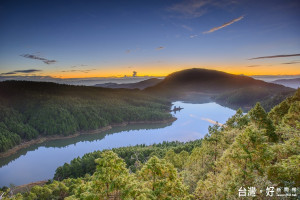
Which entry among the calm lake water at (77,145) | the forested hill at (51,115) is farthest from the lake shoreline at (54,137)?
the calm lake water at (77,145)

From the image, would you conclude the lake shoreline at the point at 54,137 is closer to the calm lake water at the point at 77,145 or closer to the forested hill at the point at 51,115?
the forested hill at the point at 51,115

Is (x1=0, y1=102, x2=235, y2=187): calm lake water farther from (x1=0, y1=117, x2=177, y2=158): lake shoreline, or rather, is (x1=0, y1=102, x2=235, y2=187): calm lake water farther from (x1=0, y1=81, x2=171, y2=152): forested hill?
(x1=0, y1=81, x2=171, y2=152): forested hill

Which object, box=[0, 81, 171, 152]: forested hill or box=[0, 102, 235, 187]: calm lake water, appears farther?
box=[0, 81, 171, 152]: forested hill

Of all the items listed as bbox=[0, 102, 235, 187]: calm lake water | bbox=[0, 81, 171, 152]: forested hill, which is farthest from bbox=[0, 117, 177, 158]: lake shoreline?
bbox=[0, 102, 235, 187]: calm lake water

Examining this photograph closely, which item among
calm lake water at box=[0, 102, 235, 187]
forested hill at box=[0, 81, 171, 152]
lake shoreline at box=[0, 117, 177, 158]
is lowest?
calm lake water at box=[0, 102, 235, 187]

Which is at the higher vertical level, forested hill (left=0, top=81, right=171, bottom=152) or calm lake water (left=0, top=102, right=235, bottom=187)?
forested hill (left=0, top=81, right=171, bottom=152)

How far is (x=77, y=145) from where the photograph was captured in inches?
2566

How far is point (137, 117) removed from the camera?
320 feet

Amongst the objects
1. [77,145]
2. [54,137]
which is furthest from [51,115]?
[77,145]

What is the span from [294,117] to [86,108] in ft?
328

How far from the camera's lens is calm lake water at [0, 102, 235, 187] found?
4434 centimetres

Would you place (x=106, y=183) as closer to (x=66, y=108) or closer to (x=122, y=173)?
(x=122, y=173)

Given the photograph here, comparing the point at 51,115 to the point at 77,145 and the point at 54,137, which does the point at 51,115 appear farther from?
the point at 77,145

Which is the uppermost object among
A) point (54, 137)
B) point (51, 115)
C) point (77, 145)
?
point (51, 115)
